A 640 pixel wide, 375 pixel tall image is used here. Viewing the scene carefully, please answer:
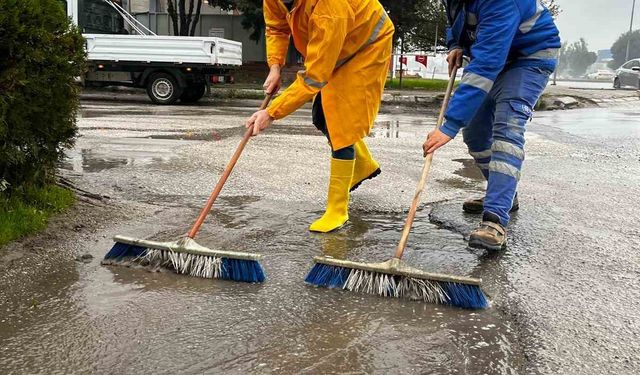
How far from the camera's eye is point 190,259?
3094mm

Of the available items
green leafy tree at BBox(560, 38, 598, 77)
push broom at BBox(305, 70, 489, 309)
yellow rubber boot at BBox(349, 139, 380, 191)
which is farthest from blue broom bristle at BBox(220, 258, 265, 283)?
green leafy tree at BBox(560, 38, 598, 77)

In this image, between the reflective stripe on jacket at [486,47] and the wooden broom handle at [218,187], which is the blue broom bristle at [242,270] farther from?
the reflective stripe on jacket at [486,47]

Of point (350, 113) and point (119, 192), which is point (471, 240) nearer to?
point (350, 113)

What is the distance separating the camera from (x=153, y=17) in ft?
88.0

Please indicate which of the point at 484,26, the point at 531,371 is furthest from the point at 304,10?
the point at 531,371

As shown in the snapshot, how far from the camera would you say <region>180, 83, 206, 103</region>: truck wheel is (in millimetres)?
14884

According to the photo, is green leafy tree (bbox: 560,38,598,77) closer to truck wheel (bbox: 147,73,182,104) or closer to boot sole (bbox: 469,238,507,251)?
truck wheel (bbox: 147,73,182,104)

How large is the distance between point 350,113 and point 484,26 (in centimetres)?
95

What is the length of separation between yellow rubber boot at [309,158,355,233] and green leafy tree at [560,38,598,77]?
165386mm

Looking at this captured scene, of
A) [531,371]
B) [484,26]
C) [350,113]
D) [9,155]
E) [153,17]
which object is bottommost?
[531,371]

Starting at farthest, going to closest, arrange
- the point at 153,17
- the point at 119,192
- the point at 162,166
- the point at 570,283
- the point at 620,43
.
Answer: the point at 620,43, the point at 153,17, the point at 162,166, the point at 119,192, the point at 570,283

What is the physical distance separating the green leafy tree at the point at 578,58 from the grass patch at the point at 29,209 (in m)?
166

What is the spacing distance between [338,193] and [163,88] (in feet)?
38.4

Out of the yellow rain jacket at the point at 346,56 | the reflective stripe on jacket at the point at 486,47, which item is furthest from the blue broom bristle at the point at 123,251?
the reflective stripe on jacket at the point at 486,47
